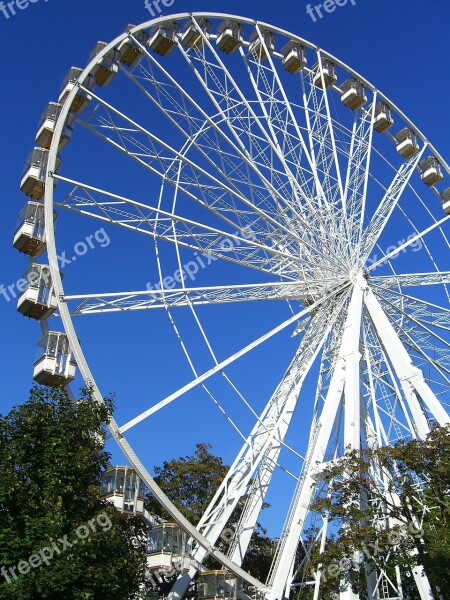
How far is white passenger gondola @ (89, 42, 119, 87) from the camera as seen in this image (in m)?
21.0

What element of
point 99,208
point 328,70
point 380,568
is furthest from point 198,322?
point 328,70

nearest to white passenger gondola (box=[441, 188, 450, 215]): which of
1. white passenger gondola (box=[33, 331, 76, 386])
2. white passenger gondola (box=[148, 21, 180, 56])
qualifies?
white passenger gondola (box=[148, 21, 180, 56])

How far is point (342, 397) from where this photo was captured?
20.6 meters

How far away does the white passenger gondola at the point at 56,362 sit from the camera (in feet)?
56.7

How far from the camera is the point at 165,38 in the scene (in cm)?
2278

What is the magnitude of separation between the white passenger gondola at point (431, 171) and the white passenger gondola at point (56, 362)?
17671 millimetres

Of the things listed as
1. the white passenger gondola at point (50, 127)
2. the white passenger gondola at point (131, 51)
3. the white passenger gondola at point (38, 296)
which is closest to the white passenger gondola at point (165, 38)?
the white passenger gondola at point (131, 51)

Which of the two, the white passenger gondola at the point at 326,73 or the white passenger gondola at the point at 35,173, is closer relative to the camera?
the white passenger gondola at the point at 35,173

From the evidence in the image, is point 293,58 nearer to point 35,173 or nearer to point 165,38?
point 165,38

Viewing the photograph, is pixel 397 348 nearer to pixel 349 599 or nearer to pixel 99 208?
pixel 349 599

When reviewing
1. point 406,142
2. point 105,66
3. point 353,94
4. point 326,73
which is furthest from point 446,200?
point 105,66

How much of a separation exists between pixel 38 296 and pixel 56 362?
1871mm

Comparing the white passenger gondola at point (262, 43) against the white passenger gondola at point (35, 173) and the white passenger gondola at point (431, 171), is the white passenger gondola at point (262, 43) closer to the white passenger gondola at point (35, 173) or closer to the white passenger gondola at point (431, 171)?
the white passenger gondola at point (431, 171)

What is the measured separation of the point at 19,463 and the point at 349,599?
8.14m
